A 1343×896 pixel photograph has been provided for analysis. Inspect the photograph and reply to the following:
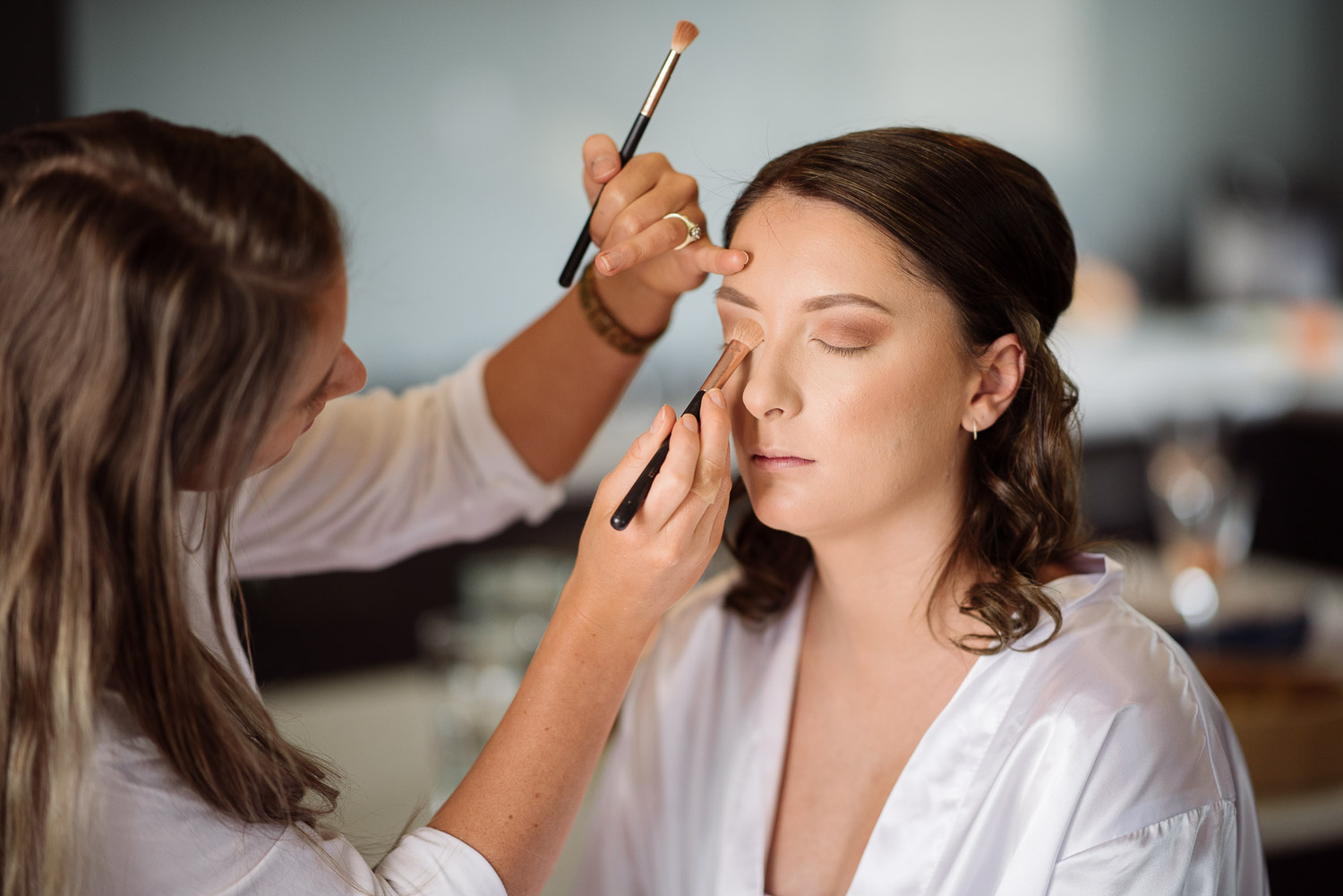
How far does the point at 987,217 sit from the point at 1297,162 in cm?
557

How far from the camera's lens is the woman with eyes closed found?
1.05m

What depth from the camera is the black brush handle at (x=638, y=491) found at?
3.25ft

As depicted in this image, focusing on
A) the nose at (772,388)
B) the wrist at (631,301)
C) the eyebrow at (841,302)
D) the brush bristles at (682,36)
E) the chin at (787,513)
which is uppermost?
the brush bristles at (682,36)

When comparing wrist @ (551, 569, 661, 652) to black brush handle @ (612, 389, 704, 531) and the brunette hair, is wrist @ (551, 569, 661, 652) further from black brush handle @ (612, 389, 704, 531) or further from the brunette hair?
the brunette hair

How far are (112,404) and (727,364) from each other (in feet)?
1.87

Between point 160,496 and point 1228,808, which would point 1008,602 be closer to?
point 1228,808

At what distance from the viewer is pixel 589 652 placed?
3.43 ft

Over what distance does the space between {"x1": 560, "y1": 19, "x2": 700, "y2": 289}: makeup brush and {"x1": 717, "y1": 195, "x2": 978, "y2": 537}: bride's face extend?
6.5 inches

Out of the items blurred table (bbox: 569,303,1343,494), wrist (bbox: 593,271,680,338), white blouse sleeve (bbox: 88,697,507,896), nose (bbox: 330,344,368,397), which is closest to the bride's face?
wrist (bbox: 593,271,680,338)

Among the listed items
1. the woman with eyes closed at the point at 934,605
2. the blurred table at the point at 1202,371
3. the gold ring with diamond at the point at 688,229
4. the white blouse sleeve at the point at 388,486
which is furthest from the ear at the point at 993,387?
the blurred table at the point at 1202,371

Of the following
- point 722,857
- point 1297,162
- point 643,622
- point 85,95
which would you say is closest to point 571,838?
point 722,857

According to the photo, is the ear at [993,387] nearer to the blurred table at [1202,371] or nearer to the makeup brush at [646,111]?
the makeup brush at [646,111]

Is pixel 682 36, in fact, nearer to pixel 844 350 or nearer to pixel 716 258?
pixel 716 258

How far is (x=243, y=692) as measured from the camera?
96cm
